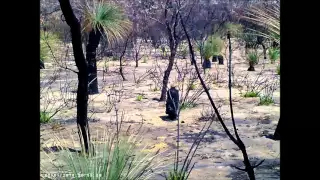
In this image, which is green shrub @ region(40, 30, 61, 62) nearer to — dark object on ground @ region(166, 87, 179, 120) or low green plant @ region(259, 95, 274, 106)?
dark object on ground @ region(166, 87, 179, 120)

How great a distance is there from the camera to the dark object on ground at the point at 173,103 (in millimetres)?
4480

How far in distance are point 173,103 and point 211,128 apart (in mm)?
511

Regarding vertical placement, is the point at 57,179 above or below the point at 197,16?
below

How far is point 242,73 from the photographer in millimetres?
8578

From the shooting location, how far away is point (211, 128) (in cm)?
411

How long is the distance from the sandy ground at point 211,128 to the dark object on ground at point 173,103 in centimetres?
9

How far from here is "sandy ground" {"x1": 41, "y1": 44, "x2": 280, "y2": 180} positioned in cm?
279

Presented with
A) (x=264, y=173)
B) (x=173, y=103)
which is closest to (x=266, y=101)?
(x=173, y=103)

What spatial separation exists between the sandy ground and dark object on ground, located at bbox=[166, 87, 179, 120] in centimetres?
9

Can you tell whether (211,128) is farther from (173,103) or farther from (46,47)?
(46,47)

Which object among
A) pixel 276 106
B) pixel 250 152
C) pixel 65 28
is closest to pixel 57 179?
pixel 250 152

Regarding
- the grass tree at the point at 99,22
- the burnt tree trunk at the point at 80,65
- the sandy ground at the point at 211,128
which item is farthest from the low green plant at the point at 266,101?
the burnt tree trunk at the point at 80,65
